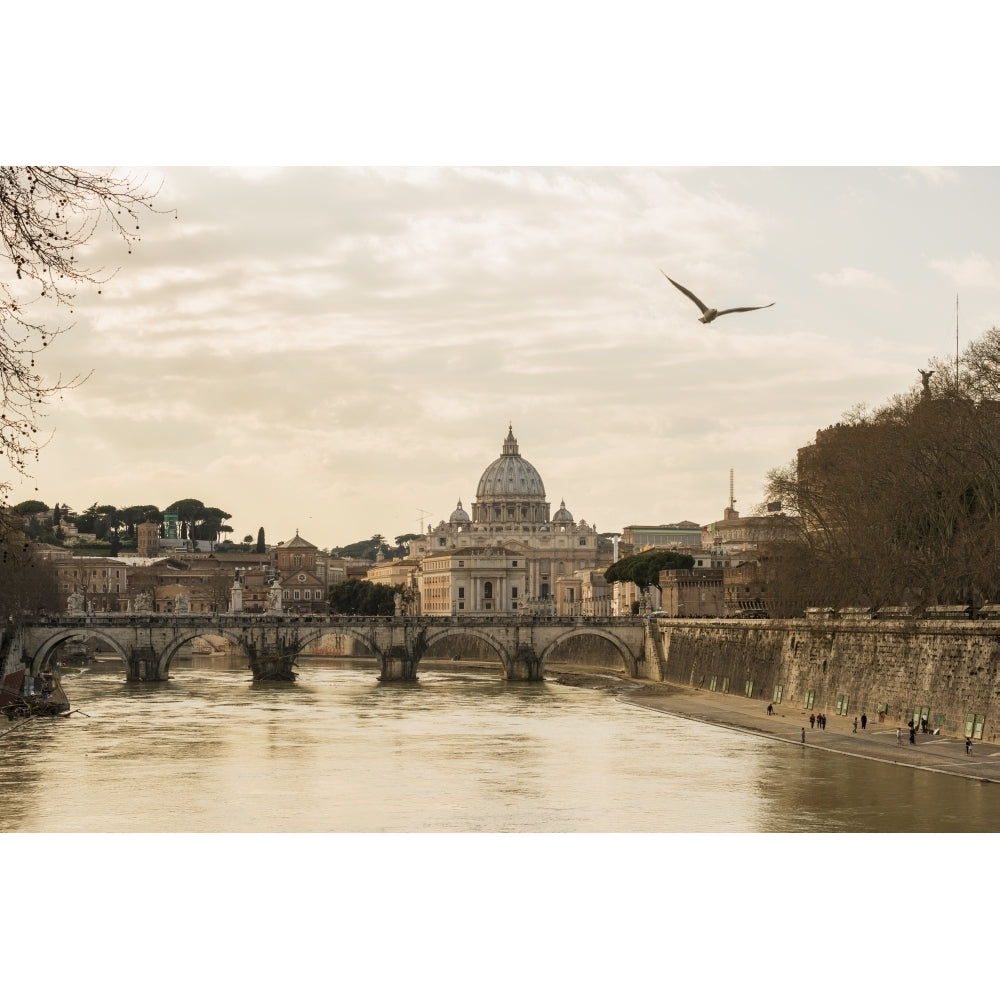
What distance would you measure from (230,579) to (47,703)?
8022 centimetres

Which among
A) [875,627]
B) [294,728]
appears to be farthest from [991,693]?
[294,728]

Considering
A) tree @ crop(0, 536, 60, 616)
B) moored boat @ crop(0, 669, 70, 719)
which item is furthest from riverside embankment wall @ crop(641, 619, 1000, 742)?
tree @ crop(0, 536, 60, 616)

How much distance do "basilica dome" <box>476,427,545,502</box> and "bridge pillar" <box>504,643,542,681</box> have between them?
349ft

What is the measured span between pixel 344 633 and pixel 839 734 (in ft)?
108

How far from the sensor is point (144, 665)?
66062 millimetres

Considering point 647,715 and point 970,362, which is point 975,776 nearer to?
point 970,362

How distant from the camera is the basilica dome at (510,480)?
17700 centimetres

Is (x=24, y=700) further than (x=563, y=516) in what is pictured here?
No

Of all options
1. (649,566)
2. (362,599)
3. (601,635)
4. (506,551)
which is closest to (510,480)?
(506,551)

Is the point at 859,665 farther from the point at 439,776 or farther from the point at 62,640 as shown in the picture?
the point at 62,640

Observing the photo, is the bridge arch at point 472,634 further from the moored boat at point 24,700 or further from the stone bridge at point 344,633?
the moored boat at point 24,700

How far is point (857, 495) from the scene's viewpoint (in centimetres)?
4450

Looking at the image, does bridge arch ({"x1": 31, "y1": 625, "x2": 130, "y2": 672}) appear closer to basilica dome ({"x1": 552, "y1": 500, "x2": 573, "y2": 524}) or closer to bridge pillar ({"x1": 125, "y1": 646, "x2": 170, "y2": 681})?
bridge pillar ({"x1": 125, "y1": 646, "x2": 170, "y2": 681})

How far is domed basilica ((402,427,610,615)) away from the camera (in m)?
135
